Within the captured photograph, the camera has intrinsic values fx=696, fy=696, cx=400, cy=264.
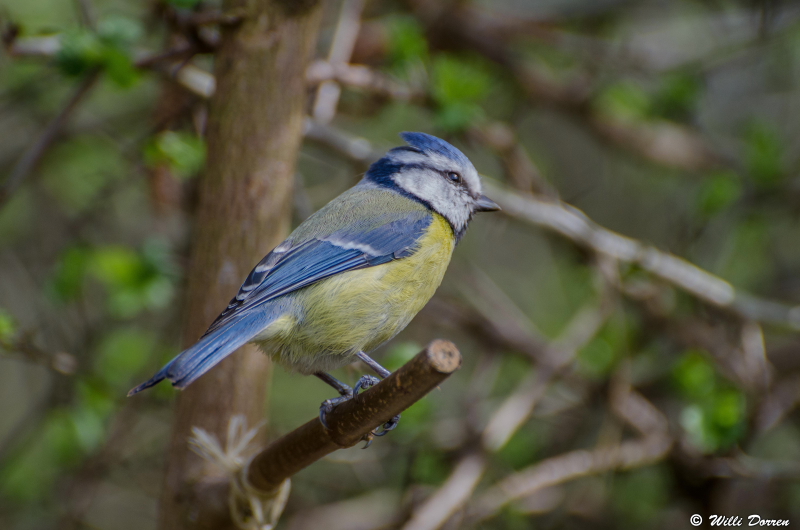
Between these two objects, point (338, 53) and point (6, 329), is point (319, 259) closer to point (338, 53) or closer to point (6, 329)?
point (6, 329)

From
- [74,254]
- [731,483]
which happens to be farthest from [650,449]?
[74,254]

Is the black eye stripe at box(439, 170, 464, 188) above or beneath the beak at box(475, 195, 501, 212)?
above

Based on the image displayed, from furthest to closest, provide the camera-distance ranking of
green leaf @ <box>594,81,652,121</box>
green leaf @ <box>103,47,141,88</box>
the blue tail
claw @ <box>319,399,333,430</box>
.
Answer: green leaf @ <box>594,81,652,121</box>, green leaf @ <box>103,47,141,88</box>, claw @ <box>319,399,333,430</box>, the blue tail

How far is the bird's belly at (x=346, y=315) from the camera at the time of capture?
1602 millimetres

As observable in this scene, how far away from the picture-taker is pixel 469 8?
326 cm

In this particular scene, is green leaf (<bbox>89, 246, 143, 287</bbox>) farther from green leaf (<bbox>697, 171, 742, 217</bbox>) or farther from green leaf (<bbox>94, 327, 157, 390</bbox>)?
green leaf (<bbox>697, 171, 742, 217</bbox>)

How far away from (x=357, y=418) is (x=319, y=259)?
0.52 m

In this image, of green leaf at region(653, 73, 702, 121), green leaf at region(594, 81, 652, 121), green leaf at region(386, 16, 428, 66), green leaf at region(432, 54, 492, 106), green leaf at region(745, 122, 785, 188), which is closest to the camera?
green leaf at region(432, 54, 492, 106)

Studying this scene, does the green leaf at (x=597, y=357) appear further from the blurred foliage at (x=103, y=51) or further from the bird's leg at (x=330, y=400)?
the blurred foliage at (x=103, y=51)

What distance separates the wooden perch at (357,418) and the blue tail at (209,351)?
0.22 meters

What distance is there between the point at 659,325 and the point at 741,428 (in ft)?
2.23

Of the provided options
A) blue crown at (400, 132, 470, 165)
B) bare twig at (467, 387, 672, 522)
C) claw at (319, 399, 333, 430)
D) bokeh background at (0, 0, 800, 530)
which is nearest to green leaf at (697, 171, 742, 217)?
bokeh background at (0, 0, 800, 530)

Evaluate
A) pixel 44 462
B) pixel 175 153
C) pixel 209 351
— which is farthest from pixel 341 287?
pixel 44 462

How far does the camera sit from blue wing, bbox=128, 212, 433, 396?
1.46m
